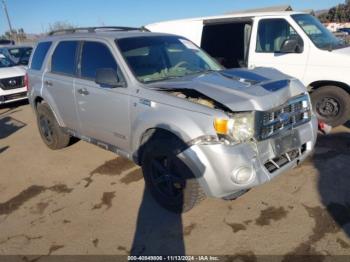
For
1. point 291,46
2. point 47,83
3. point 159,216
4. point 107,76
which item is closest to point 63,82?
point 47,83

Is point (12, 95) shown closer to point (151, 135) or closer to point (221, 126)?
point (151, 135)

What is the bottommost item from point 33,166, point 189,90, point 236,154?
point 33,166

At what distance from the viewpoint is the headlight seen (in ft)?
9.90

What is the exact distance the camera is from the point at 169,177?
3576 millimetres

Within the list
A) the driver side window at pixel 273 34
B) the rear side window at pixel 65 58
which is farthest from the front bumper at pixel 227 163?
the driver side window at pixel 273 34

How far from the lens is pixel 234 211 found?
360 centimetres

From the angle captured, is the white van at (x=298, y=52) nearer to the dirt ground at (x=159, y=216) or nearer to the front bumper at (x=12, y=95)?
the dirt ground at (x=159, y=216)

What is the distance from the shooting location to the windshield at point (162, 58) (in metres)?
3.99

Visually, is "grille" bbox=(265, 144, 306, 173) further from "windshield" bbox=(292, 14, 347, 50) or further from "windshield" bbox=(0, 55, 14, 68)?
"windshield" bbox=(0, 55, 14, 68)

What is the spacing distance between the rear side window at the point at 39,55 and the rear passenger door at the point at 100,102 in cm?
128

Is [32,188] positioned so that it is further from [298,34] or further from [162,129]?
[298,34]

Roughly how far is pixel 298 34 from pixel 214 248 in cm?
444

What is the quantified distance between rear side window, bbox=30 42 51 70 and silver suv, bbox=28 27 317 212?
455 mm

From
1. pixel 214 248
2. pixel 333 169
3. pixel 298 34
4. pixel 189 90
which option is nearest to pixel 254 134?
pixel 189 90
